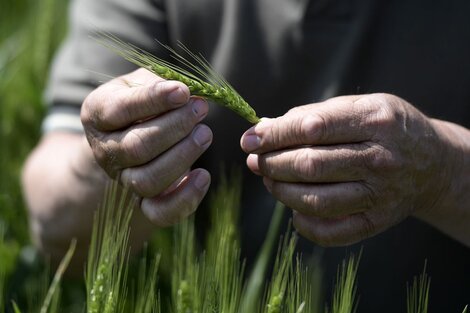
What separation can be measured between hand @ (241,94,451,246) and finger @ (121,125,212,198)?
0.05 meters

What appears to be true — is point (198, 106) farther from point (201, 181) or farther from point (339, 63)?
point (339, 63)

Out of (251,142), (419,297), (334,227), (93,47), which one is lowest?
(419,297)

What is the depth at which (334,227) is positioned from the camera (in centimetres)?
110

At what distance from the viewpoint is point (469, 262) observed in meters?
1.59

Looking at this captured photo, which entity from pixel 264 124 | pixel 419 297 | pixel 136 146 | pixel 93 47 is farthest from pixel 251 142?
pixel 93 47

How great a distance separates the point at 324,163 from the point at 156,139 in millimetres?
193

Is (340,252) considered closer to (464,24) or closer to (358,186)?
(464,24)

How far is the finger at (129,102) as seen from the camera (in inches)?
40.8

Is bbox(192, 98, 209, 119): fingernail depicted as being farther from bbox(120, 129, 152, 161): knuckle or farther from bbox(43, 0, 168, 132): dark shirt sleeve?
bbox(43, 0, 168, 132): dark shirt sleeve

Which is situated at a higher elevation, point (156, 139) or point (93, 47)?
point (93, 47)

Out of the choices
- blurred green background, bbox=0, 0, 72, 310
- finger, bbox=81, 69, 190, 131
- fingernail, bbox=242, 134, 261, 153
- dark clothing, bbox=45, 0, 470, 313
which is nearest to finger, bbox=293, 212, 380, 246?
fingernail, bbox=242, 134, 261, 153

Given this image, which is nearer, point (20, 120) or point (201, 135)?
point (201, 135)

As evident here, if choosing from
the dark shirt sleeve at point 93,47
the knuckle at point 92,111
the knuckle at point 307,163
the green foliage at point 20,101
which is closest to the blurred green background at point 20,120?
the green foliage at point 20,101

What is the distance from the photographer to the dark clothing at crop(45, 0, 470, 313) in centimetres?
156
